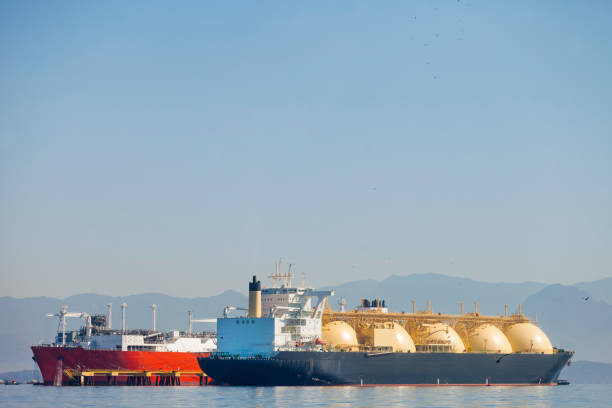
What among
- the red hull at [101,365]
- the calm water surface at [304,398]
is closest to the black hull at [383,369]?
the calm water surface at [304,398]

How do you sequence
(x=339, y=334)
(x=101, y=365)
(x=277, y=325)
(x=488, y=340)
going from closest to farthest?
1. (x=277, y=325)
2. (x=339, y=334)
3. (x=488, y=340)
4. (x=101, y=365)

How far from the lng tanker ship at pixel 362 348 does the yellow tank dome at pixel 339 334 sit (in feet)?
0.27

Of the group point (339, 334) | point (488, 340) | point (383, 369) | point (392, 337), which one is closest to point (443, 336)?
point (488, 340)

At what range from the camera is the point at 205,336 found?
101375 millimetres

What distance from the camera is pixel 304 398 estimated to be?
60.9m

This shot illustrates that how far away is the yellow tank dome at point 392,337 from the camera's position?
78.0 metres

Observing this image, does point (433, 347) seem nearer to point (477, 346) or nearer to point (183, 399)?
point (477, 346)

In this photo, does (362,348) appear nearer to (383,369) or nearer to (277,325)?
(383,369)

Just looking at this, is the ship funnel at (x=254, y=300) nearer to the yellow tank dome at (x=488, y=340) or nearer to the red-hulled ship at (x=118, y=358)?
the red-hulled ship at (x=118, y=358)

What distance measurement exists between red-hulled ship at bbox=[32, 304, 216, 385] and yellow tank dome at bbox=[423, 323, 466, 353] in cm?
2254

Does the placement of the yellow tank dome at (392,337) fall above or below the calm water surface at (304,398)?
above

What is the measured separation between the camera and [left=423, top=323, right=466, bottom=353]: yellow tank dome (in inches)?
3278

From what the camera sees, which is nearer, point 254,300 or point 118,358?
point 254,300

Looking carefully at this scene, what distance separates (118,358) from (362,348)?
24958 millimetres
